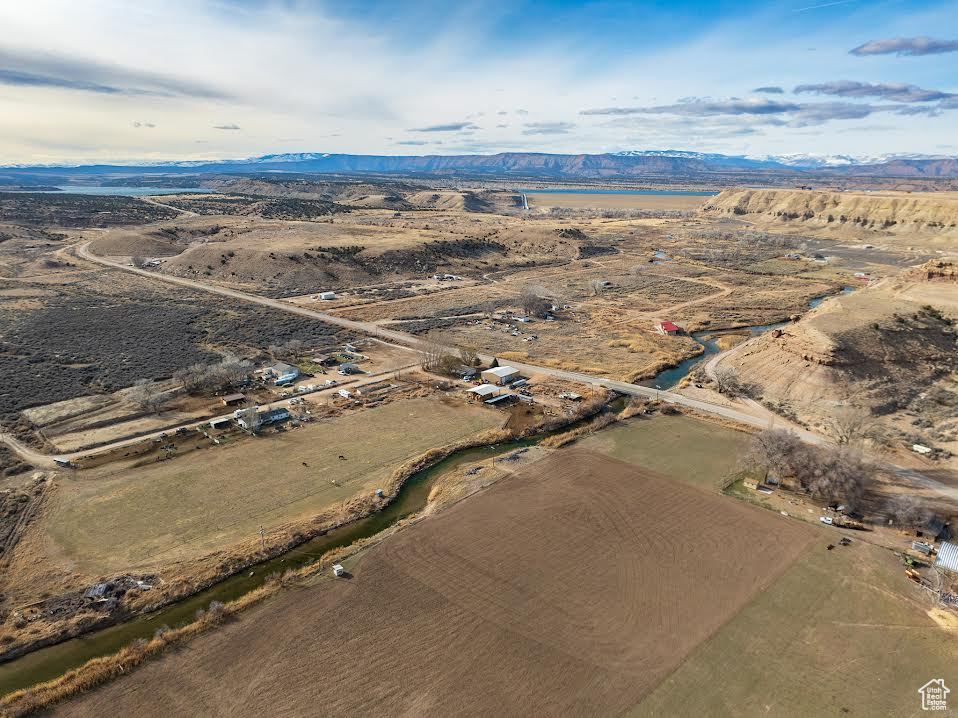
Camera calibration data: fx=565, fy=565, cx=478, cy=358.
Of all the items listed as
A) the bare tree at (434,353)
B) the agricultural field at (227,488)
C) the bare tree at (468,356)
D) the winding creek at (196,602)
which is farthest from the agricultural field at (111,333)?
the winding creek at (196,602)

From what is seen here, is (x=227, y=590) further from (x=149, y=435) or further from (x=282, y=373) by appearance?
(x=282, y=373)

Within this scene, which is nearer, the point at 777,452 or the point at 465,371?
the point at 777,452

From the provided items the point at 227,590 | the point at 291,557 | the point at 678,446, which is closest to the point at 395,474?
the point at 291,557

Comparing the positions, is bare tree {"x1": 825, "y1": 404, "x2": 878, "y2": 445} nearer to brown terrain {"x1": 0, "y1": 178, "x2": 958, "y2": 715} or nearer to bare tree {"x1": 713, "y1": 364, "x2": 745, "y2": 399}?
brown terrain {"x1": 0, "y1": 178, "x2": 958, "y2": 715}

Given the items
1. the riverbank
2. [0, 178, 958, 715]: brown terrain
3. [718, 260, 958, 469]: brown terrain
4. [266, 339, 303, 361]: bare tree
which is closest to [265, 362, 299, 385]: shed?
[0, 178, 958, 715]: brown terrain

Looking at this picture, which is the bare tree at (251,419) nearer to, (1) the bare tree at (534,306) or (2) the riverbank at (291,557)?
(2) the riverbank at (291,557)

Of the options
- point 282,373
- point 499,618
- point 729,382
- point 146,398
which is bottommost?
point 499,618
